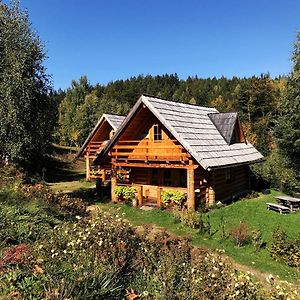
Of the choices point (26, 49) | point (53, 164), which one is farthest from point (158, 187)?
point (53, 164)

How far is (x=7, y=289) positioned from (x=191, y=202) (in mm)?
12999

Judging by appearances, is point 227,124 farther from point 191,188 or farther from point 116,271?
point 116,271

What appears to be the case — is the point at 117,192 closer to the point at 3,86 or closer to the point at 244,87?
the point at 3,86

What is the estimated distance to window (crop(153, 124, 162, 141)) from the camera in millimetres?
19969

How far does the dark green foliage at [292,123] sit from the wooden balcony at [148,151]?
15054 millimetres

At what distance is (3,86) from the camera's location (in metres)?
18.0

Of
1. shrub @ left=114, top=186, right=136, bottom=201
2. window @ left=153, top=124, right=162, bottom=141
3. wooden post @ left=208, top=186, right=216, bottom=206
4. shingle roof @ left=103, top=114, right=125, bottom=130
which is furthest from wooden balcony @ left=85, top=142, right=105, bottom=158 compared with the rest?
wooden post @ left=208, top=186, right=216, bottom=206

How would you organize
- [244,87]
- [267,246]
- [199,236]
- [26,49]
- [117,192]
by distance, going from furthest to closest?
[244,87] < [117,192] < [26,49] < [199,236] < [267,246]

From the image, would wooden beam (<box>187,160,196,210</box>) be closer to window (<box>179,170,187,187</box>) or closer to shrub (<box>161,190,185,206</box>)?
shrub (<box>161,190,185,206</box>)

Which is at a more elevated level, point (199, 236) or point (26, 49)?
point (26, 49)

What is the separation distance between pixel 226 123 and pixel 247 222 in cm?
907

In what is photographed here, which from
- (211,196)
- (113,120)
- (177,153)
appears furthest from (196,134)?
(113,120)

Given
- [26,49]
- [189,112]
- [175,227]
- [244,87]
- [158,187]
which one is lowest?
[175,227]

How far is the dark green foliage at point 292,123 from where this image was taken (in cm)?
2974
